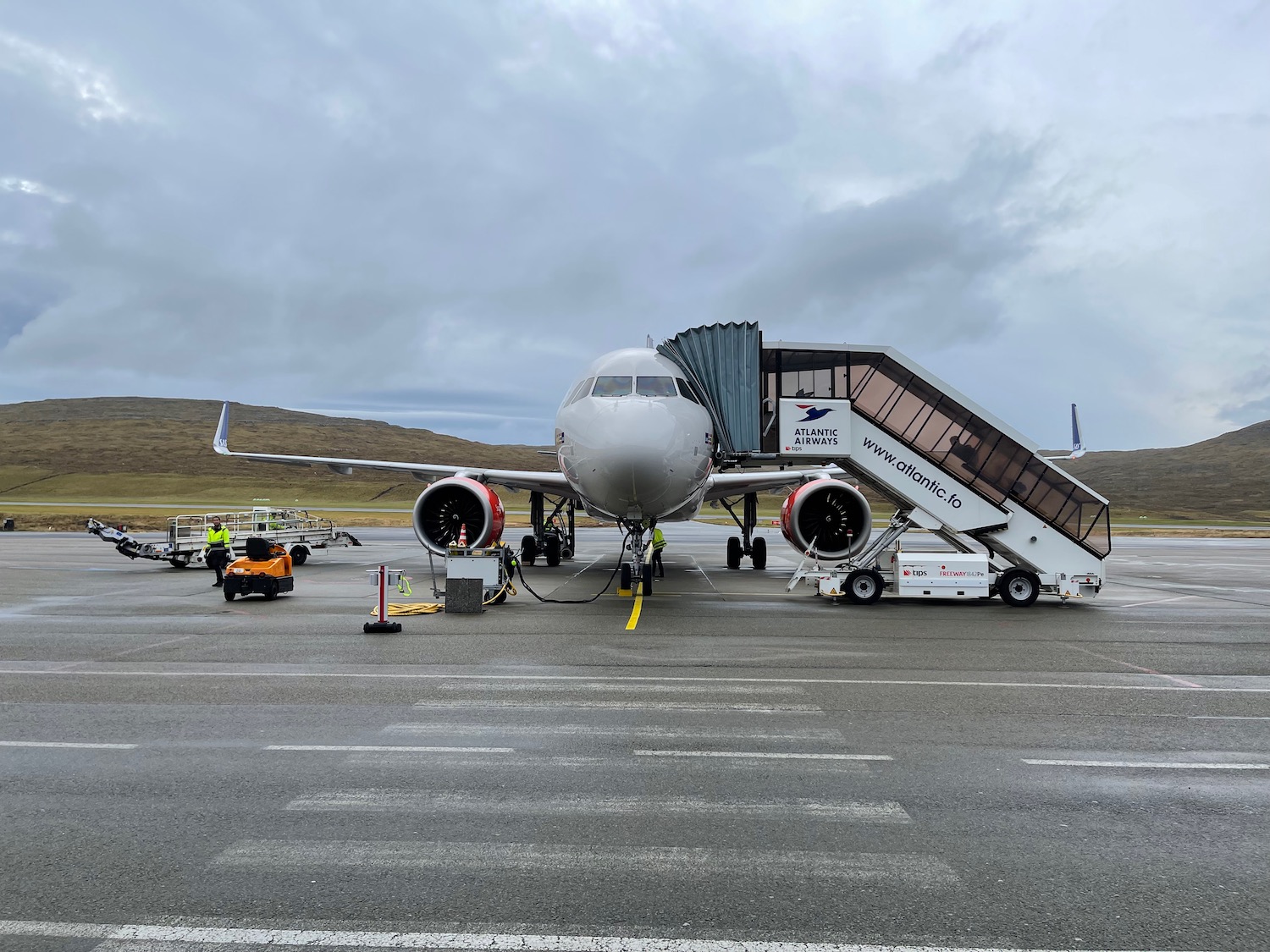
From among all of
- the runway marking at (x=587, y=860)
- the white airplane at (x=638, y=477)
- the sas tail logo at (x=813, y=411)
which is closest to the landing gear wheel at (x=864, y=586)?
the white airplane at (x=638, y=477)

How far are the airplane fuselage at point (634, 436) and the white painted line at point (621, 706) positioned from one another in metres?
6.59

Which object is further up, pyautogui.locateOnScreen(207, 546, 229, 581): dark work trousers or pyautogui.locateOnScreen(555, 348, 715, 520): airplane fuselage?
pyautogui.locateOnScreen(555, 348, 715, 520): airplane fuselage

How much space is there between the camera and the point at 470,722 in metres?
7.40

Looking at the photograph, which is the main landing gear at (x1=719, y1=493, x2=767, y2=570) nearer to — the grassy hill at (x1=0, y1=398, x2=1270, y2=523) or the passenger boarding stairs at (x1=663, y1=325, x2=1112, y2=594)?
the passenger boarding stairs at (x1=663, y1=325, x2=1112, y2=594)

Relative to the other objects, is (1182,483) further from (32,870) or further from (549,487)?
(32,870)

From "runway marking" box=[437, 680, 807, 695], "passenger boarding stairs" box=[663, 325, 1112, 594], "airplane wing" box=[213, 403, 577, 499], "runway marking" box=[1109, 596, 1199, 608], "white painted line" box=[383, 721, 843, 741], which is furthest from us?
"airplane wing" box=[213, 403, 577, 499]

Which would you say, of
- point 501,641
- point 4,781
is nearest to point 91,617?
point 501,641

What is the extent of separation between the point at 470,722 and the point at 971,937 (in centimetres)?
459

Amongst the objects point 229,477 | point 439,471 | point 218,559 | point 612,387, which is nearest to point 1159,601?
point 612,387

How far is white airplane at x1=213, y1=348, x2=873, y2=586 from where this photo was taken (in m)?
14.6

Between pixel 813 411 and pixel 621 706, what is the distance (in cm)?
1055

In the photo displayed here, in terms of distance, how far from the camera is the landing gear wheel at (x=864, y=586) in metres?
16.6

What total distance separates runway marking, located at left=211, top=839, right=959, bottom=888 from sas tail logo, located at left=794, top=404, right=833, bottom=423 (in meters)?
13.3

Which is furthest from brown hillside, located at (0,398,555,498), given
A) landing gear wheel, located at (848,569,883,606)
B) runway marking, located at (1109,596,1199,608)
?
runway marking, located at (1109,596,1199,608)
